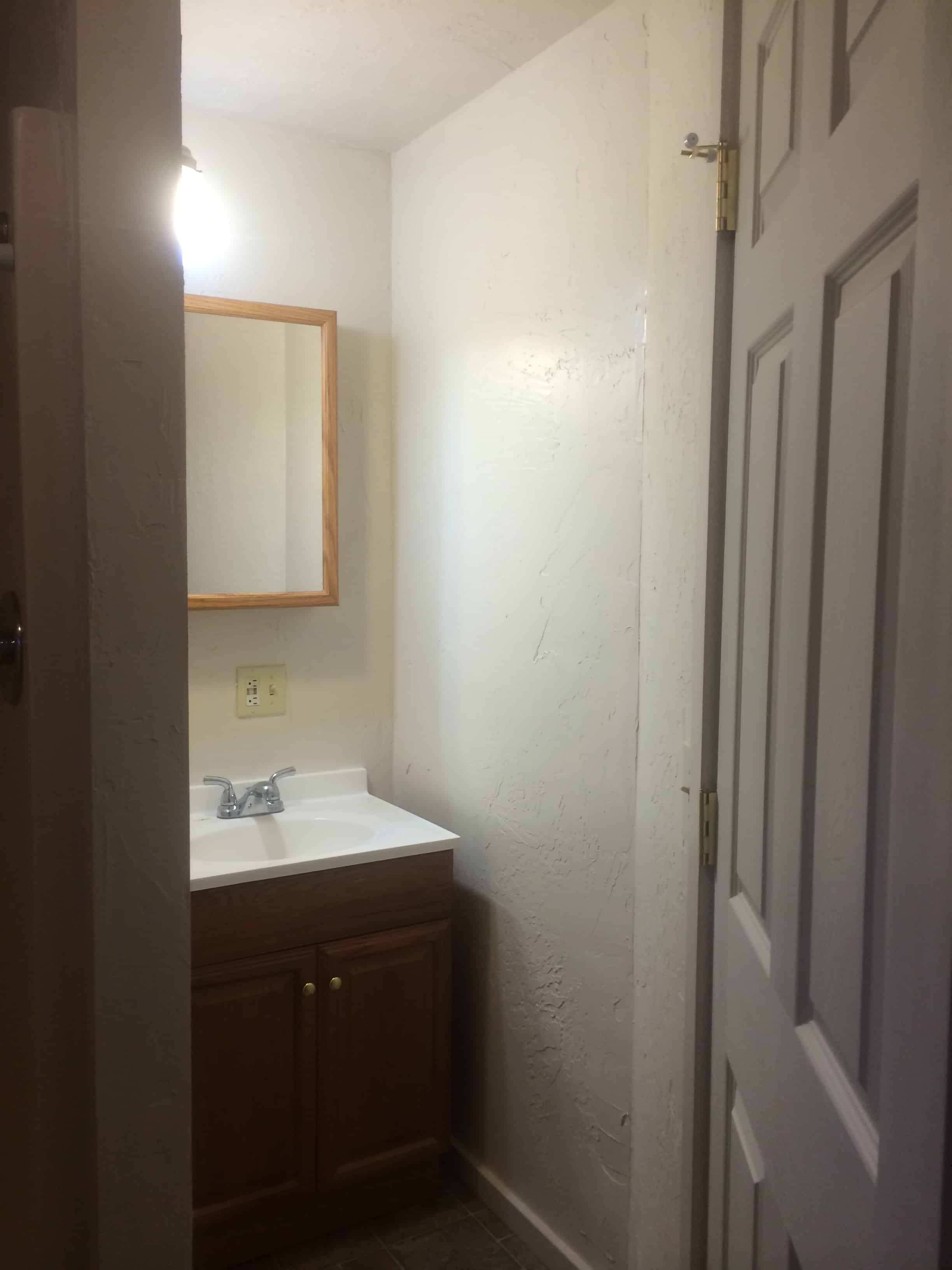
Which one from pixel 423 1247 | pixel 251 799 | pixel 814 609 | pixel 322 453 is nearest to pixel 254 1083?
pixel 423 1247

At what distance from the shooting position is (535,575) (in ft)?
6.26

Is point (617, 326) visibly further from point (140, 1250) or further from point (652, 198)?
point (140, 1250)

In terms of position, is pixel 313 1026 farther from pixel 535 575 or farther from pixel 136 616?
pixel 136 616

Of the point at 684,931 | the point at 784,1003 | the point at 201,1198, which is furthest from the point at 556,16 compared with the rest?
the point at 201,1198

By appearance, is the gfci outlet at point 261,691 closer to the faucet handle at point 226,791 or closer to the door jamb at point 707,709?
the faucet handle at point 226,791

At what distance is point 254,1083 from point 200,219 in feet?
5.67

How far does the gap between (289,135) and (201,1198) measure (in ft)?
7.09

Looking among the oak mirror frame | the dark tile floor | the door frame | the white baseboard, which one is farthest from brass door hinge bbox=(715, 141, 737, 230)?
the dark tile floor

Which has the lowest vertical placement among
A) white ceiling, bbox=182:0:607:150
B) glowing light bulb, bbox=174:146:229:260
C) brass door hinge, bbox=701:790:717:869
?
brass door hinge, bbox=701:790:717:869

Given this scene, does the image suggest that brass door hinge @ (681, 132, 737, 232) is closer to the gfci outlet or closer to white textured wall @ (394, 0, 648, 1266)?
white textured wall @ (394, 0, 648, 1266)

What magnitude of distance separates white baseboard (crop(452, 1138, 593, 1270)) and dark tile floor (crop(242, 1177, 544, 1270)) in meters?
0.02

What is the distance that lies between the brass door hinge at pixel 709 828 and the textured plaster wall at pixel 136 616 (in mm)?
632

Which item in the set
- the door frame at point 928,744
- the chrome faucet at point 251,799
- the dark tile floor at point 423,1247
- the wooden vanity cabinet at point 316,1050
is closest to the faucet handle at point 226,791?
the chrome faucet at point 251,799

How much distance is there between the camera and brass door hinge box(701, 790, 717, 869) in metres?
1.21
